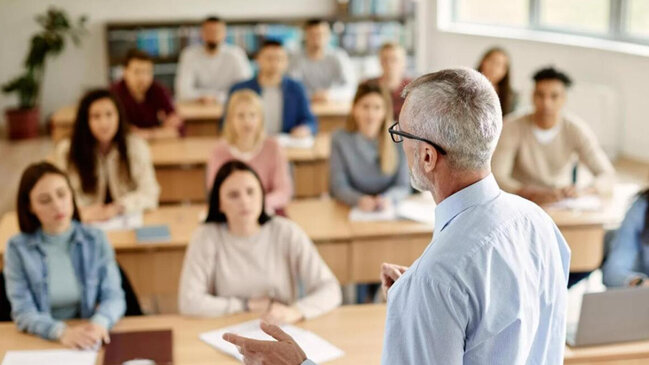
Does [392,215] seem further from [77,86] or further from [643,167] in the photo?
[77,86]

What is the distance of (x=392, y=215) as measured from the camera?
4.32 meters

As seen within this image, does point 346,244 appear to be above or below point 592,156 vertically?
below

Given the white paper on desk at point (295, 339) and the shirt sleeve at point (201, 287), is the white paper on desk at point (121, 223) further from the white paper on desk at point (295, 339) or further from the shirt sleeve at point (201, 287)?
the white paper on desk at point (295, 339)

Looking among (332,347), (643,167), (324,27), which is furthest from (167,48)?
(332,347)

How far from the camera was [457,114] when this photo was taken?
1.58 meters

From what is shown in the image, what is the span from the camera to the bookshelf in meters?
9.59

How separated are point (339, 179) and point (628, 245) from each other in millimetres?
1612

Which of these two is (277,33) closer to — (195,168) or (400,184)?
(195,168)

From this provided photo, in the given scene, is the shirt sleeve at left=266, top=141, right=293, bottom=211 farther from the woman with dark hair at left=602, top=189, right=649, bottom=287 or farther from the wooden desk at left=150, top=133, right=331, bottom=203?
the woman with dark hair at left=602, top=189, right=649, bottom=287

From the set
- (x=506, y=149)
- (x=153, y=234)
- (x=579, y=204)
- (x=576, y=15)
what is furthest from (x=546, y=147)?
(x=576, y=15)

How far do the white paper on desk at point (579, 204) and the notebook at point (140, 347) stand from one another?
91.1 inches

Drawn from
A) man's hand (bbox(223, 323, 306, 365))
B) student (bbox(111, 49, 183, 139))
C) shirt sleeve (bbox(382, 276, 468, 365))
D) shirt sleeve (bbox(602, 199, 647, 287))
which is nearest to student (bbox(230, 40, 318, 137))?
student (bbox(111, 49, 183, 139))

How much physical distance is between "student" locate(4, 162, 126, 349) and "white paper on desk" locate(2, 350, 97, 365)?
21 cm

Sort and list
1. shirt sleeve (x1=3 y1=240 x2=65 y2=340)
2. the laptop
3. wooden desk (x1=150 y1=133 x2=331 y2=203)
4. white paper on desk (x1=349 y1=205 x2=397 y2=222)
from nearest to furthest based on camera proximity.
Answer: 1. the laptop
2. shirt sleeve (x1=3 y1=240 x2=65 y2=340)
3. white paper on desk (x1=349 y1=205 x2=397 y2=222)
4. wooden desk (x1=150 y1=133 x2=331 y2=203)
